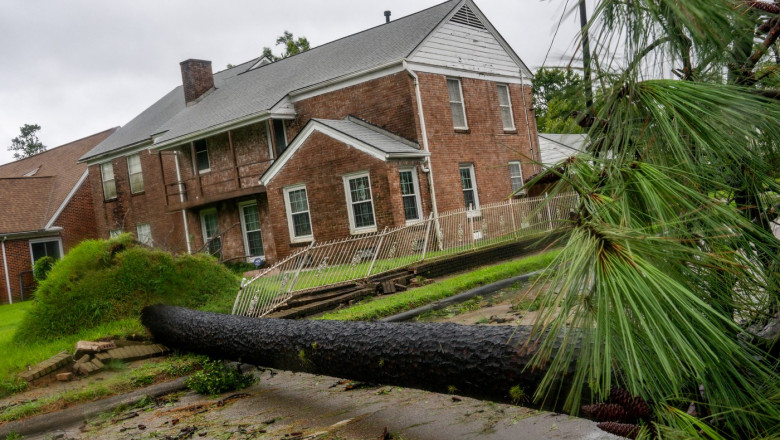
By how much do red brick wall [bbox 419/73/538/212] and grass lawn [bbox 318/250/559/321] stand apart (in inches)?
240

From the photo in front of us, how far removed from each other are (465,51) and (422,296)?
12.9 metres

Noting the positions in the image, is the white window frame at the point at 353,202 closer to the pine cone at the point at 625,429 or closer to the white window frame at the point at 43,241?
the pine cone at the point at 625,429

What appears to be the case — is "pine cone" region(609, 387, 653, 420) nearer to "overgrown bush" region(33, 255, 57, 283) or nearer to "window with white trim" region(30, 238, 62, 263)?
"overgrown bush" region(33, 255, 57, 283)

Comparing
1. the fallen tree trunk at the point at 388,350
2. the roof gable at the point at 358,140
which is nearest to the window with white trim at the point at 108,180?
Result: the roof gable at the point at 358,140

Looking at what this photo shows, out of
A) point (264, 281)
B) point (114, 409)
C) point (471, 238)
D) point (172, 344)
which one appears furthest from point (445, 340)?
point (471, 238)

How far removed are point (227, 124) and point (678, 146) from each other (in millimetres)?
21707

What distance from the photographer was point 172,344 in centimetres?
893

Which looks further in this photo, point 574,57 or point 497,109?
point 497,109

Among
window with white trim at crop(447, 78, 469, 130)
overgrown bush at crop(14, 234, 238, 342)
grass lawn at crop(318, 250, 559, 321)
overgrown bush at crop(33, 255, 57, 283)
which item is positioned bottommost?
grass lawn at crop(318, 250, 559, 321)

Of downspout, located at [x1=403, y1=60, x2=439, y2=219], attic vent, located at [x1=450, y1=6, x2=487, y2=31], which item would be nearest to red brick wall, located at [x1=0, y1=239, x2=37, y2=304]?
downspout, located at [x1=403, y1=60, x2=439, y2=219]

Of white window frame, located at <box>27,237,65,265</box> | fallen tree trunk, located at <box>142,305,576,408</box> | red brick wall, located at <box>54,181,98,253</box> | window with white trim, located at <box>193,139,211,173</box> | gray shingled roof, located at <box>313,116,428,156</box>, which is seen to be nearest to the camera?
fallen tree trunk, located at <box>142,305,576,408</box>

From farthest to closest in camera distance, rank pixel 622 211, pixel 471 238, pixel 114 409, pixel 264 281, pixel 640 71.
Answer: pixel 471 238
pixel 264 281
pixel 114 409
pixel 640 71
pixel 622 211

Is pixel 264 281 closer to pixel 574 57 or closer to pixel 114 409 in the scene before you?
pixel 114 409

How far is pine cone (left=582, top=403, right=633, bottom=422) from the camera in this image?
7.14ft
